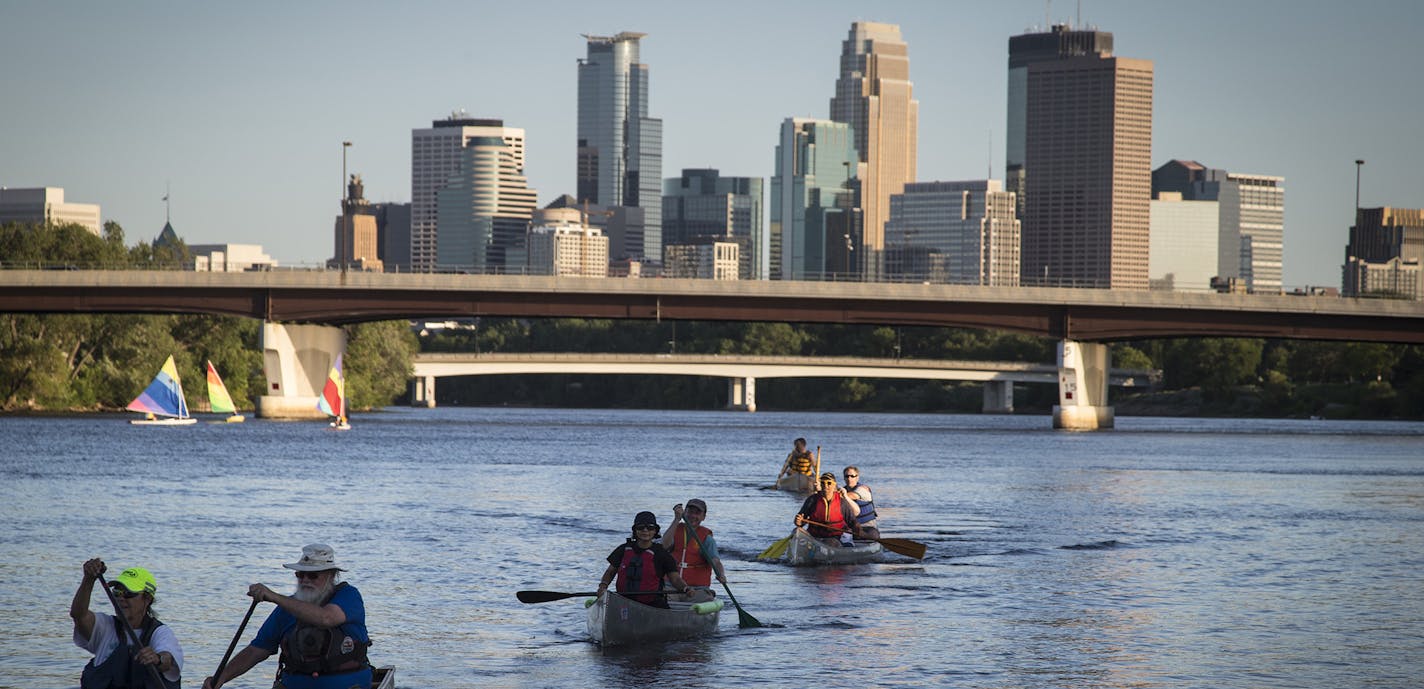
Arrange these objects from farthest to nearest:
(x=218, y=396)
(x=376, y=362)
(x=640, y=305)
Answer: (x=376, y=362), (x=218, y=396), (x=640, y=305)

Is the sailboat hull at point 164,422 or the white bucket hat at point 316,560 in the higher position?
the white bucket hat at point 316,560

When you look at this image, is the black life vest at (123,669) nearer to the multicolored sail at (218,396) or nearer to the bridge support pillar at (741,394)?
the multicolored sail at (218,396)

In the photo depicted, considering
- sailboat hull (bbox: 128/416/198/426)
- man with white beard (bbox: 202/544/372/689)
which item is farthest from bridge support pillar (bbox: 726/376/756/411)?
man with white beard (bbox: 202/544/372/689)

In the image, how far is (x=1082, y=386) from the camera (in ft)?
354

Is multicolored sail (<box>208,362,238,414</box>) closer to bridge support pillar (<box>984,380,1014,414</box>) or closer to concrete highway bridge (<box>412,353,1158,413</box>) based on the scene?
concrete highway bridge (<box>412,353,1158,413</box>)

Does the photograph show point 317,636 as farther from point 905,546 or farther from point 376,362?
point 376,362

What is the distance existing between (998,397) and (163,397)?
4110 inches

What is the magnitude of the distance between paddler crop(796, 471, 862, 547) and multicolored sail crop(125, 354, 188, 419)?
59995 millimetres

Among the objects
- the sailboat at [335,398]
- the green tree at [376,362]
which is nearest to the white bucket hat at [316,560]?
the sailboat at [335,398]

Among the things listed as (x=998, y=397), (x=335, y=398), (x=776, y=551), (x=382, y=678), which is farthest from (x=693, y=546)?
(x=998, y=397)

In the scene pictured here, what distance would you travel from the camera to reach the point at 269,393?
10188cm

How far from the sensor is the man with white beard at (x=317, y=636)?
1377 cm

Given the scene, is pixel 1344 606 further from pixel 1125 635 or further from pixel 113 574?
pixel 113 574

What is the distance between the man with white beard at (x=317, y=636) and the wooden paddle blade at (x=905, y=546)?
20.1m
